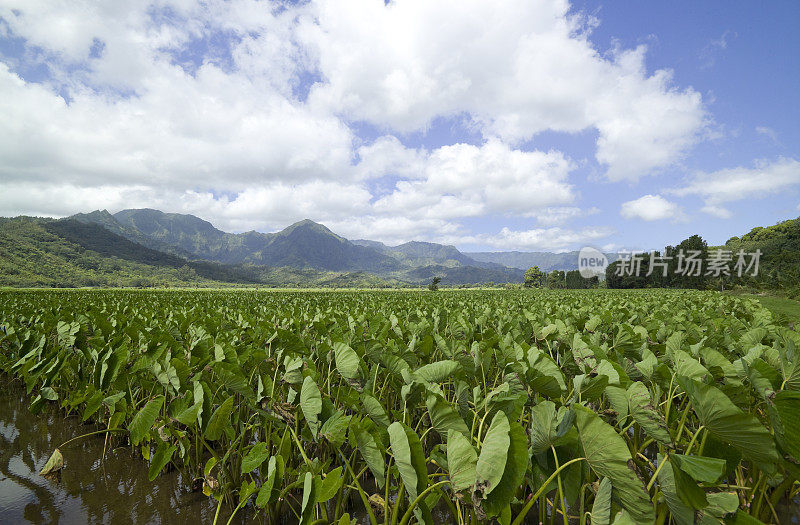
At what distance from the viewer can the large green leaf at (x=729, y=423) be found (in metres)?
1.30

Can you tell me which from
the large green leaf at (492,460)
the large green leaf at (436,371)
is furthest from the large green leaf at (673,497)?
the large green leaf at (436,371)

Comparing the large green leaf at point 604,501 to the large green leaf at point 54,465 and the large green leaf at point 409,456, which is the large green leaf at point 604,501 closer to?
the large green leaf at point 409,456

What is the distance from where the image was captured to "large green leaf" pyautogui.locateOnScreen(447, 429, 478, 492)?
1400 mm

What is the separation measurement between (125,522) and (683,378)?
3.62 m

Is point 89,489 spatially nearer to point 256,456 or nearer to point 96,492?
point 96,492

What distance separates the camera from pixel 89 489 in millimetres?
2898

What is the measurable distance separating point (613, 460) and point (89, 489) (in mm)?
3905

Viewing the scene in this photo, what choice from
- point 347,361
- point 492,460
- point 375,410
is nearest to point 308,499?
point 375,410

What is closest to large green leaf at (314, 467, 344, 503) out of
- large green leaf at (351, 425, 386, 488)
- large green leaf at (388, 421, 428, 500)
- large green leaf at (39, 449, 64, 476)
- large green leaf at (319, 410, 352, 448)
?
large green leaf at (351, 425, 386, 488)

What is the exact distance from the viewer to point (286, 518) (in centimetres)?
249

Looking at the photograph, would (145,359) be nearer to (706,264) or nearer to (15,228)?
(706,264)

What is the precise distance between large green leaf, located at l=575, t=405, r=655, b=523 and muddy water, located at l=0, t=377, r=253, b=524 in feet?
8.12

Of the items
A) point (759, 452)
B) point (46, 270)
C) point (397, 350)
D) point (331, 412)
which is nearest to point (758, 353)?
point (759, 452)

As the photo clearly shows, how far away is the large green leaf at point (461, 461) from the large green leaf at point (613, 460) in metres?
0.45
